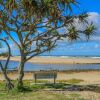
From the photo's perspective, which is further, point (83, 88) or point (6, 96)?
point (83, 88)

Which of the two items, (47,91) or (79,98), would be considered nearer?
(79,98)

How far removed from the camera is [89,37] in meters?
17.5

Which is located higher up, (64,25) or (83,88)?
(64,25)

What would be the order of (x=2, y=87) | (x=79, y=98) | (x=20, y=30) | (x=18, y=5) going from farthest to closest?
(x=2, y=87) → (x=20, y=30) → (x=18, y=5) → (x=79, y=98)

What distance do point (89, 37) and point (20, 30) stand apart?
2.99 m

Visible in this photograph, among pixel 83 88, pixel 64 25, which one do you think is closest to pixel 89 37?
pixel 64 25

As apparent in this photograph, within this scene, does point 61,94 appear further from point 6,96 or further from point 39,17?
point 39,17

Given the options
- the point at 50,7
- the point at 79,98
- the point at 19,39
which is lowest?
the point at 79,98

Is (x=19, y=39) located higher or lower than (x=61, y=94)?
higher

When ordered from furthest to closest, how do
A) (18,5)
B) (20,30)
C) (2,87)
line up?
(2,87) → (20,30) → (18,5)

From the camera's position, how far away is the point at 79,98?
49.8 feet

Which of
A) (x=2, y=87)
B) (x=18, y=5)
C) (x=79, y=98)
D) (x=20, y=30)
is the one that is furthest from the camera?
(x=2, y=87)

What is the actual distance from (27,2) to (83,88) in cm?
498

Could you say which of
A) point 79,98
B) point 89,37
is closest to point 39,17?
point 89,37
